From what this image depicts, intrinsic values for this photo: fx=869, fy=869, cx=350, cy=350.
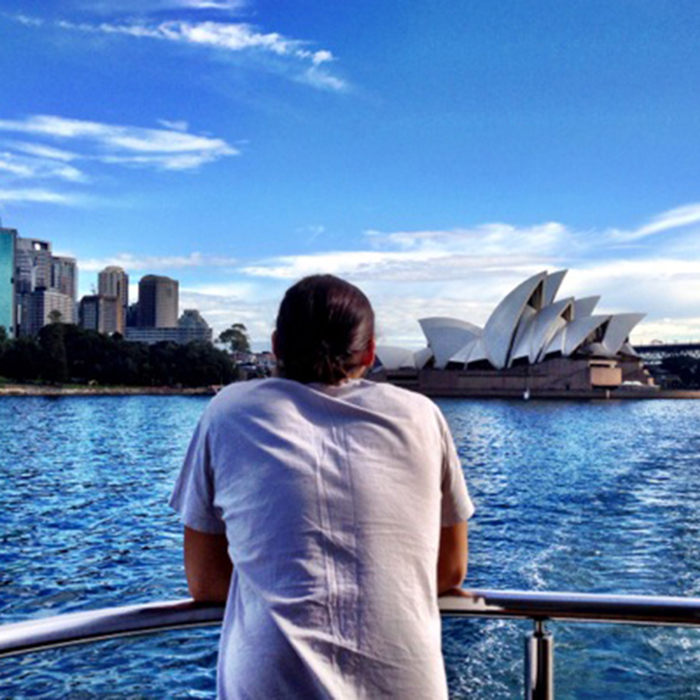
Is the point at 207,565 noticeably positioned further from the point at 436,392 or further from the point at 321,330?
the point at 436,392

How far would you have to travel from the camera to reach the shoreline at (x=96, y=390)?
6412 centimetres

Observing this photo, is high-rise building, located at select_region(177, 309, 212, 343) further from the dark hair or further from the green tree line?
the dark hair

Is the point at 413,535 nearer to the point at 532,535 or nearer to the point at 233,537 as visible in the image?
the point at 233,537

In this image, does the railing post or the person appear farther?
the railing post

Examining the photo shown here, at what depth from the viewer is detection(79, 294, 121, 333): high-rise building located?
→ 129250mm

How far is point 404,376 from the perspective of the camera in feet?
192

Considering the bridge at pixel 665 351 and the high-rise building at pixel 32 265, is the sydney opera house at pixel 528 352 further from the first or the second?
the high-rise building at pixel 32 265

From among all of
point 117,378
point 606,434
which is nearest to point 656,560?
point 606,434

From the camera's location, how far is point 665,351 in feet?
294

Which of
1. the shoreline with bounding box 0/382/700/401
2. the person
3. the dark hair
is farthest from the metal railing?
the shoreline with bounding box 0/382/700/401

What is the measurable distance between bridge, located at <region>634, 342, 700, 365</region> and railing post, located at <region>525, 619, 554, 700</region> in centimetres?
8907

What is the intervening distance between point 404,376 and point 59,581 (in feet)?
166

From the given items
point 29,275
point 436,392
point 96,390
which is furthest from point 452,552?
point 29,275

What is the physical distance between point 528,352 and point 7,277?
67.1 metres
